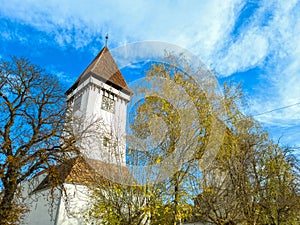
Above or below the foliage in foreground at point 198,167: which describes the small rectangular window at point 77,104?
above

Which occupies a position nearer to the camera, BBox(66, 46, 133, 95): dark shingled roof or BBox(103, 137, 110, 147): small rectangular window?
BBox(66, 46, 133, 95): dark shingled roof

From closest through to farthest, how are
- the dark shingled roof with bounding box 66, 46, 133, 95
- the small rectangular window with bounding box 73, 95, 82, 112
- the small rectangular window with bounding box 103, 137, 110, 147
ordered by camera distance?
1. the dark shingled roof with bounding box 66, 46, 133, 95
2. the small rectangular window with bounding box 103, 137, 110, 147
3. the small rectangular window with bounding box 73, 95, 82, 112

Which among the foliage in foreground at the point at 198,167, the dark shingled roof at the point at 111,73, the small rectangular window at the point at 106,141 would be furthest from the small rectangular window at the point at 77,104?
the dark shingled roof at the point at 111,73

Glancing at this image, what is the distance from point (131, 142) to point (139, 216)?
337 centimetres

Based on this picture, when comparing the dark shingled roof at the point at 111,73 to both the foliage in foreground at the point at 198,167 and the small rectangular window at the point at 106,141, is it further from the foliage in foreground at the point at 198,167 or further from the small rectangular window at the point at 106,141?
the small rectangular window at the point at 106,141

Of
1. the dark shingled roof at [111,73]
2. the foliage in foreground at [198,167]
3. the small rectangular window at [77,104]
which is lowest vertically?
the foliage in foreground at [198,167]

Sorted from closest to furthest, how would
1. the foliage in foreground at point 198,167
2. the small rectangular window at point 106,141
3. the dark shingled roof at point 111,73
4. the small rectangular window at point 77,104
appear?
the dark shingled roof at point 111,73 → the foliage in foreground at point 198,167 → the small rectangular window at point 106,141 → the small rectangular window at point 77,104

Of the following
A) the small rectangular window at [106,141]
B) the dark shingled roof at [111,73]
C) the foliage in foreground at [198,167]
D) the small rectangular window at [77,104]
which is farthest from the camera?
the small rectangular window at [77,104]

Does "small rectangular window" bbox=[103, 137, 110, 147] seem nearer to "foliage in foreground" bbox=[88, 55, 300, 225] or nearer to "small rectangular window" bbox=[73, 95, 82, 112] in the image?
"foliage in foreground" bbox=[88, 55, 300, 225]

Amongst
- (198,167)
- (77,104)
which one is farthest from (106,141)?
(77,104)

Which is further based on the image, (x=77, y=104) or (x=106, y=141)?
(x=77, y=104)

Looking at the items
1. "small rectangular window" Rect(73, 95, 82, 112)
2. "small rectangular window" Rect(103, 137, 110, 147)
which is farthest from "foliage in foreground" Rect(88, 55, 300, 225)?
"small rectangular window" Rect(73, 95, 82, 112)

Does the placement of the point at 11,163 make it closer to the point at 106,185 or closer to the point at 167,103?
the point at 106,185

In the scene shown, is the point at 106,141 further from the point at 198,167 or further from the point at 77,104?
the point at 77,104
